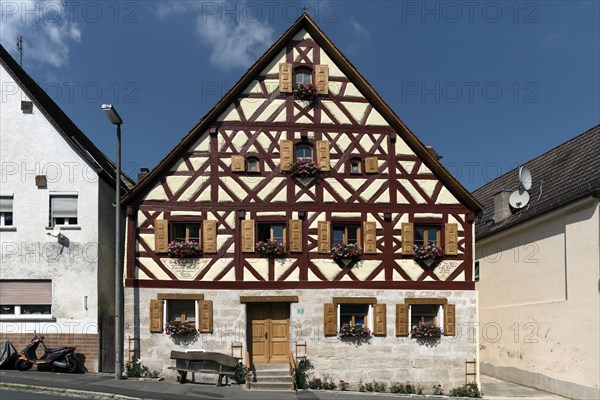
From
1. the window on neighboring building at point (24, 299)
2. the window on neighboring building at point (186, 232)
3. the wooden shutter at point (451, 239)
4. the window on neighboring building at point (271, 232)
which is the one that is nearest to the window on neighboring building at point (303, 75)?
the window on neighboring building at point (271, 232)

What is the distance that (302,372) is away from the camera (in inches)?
740

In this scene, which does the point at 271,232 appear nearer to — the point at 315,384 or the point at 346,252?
the point at 346,252

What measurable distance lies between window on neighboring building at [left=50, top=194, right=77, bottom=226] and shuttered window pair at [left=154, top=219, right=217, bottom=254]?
2693mm

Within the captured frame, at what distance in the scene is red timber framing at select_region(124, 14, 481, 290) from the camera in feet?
63.0

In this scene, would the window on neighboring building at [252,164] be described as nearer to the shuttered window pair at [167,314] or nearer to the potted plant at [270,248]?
the potted plant at [270,248]

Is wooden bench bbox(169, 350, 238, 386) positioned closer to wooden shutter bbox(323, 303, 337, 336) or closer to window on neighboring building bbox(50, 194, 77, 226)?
wooden shutter bbox(323, 303, 337, 336)

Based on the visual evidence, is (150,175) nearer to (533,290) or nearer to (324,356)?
(324,356)

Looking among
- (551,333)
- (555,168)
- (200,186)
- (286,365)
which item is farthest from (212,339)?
(555,168)

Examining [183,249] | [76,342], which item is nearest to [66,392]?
[76,342]

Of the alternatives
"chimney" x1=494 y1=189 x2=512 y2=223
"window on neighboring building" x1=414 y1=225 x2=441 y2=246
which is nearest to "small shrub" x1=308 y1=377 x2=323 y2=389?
"window on neighboring building" x1=414 y1=225 x2=441 y2=246

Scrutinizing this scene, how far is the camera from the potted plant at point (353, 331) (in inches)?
747

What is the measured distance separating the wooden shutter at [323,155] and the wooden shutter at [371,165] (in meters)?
1.27

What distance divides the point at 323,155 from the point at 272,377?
711 cm

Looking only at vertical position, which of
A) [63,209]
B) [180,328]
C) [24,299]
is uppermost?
Result: [63,209]
